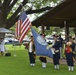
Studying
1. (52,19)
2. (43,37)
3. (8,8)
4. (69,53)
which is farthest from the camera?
(8,8)

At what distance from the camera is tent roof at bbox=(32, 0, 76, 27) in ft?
55.2

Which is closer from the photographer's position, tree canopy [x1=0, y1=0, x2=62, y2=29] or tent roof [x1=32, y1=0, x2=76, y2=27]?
tent roof [x1=32, y1=0, x2=76, y2=27]

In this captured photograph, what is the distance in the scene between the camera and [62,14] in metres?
18.8

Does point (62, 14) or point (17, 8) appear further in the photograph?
point (17, 8)

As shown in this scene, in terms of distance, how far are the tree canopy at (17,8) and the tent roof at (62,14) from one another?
6.14 m

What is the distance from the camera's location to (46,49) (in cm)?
1330

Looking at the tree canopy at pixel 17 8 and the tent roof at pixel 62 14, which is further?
the tree canopy at pixel 17 8

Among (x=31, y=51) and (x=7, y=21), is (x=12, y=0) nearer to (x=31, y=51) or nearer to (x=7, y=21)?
(x=7, y=21)

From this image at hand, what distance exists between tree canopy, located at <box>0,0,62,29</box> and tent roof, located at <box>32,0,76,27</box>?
6.14 metres

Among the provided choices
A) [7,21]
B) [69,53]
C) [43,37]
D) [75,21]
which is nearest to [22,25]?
[43,37]

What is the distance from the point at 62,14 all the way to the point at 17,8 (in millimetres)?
11632

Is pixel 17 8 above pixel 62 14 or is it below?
A: above

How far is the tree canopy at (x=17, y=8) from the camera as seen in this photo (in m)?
27.3

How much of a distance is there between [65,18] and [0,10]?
9789 mm
